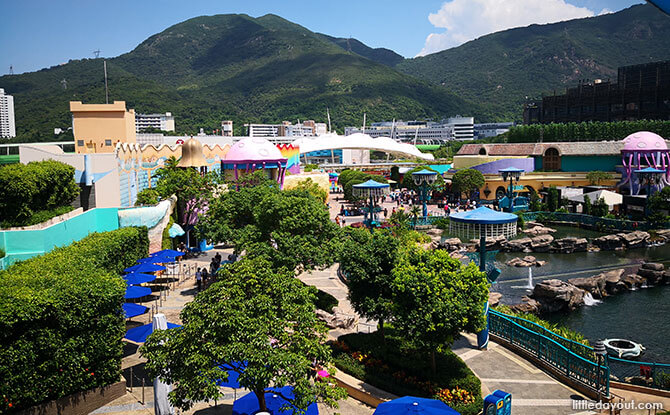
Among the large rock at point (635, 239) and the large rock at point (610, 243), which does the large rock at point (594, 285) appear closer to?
the large rock at point (610, 243)

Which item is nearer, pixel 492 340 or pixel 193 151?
pixel 492 340

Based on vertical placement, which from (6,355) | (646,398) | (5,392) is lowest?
(646,398)

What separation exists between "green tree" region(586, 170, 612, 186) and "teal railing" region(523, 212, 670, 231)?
10.3m

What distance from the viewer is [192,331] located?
34.8ft

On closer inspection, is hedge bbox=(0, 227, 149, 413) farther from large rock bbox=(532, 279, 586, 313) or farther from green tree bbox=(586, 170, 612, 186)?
green tree bbox=(586, 170, 612, 186)

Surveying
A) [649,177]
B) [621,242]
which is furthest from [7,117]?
[621,242]

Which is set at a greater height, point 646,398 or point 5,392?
point 5,392

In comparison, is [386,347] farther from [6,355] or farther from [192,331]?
[6,355]

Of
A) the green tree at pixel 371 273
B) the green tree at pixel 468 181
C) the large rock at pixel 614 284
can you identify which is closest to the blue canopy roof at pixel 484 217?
the green tree at pixel 371 273

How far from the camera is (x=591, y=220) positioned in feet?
145

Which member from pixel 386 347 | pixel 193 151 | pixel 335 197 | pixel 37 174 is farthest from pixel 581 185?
pixel 37 174

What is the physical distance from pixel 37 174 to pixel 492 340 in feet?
53.1

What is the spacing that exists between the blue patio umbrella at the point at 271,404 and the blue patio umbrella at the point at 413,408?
5.08 feet

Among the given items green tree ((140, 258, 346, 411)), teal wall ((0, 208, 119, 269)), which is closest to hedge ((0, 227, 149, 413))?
green tree ((140, 258, 346, 411))
